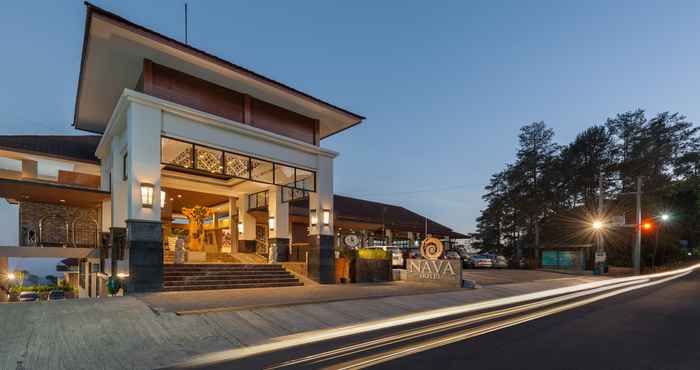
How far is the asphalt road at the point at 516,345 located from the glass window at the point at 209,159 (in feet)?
33.1

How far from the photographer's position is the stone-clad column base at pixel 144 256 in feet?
39.0

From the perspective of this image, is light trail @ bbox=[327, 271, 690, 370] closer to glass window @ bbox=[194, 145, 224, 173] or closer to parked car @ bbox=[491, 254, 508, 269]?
glass window @ bbox=[194, 145, 224, 173]

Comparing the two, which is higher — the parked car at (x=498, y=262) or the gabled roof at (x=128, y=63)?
the gabled roof at (x=128, y=63)

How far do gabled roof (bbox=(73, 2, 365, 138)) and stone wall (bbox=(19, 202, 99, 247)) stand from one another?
4.76 meters

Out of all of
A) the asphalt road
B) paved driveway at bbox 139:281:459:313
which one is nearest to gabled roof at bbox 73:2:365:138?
paved driveway at bbox 139:281:459:313

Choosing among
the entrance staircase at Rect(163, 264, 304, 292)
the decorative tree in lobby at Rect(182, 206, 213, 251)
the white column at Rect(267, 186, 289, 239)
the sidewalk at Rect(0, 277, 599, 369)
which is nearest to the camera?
the sidewalk at Rect(0, 277, 599, 369)

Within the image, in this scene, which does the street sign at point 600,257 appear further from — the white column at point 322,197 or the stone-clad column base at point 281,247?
the stone-clad column base at point 281,247

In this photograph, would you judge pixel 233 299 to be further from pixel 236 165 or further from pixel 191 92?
pixel 191 92

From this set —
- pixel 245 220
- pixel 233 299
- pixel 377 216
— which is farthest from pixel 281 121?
pixel 377 216

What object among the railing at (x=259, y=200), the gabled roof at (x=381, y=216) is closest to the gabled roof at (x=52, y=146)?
the railing at (x=259, y=200)

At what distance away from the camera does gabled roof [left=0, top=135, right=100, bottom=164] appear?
19.3m

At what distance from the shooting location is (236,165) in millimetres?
17078

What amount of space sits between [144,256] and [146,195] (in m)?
1.97

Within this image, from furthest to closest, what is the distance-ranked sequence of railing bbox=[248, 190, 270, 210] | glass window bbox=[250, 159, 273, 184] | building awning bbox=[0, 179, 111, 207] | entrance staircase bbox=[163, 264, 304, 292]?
railing bbox=[248, 190, 270, 210] → glass window bbox=[250, 159, 273, 184] → building awning bbox=[0, 179, 111, 207] → entrance staircase bbox=[163, 264, 304, 292]
